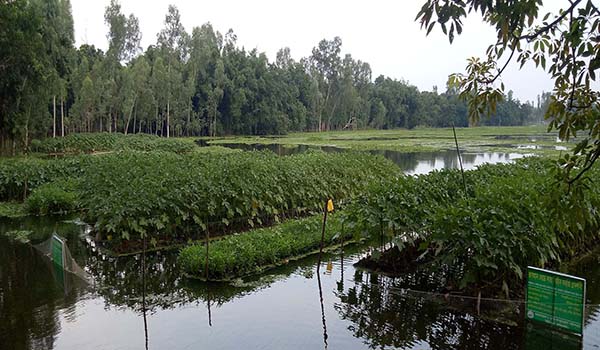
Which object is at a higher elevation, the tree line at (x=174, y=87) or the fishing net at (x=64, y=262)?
the tree line at (x=174, y=87)

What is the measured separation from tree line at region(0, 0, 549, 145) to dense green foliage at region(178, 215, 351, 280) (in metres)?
7.30

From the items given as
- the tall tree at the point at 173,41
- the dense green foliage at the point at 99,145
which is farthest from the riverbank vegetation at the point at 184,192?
the tall tree at the point at 173,41

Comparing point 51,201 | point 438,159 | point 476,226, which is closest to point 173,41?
point 438,159

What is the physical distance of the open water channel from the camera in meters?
7.20

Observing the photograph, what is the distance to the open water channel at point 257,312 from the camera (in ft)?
23.6

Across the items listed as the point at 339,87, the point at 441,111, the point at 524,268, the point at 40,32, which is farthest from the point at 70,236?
the point at 441,111

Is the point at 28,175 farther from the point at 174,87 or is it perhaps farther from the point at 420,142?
the point at 420,142

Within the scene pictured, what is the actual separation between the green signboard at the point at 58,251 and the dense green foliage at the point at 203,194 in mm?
1249

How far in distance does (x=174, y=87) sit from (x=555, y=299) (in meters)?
55.7

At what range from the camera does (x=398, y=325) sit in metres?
7.78

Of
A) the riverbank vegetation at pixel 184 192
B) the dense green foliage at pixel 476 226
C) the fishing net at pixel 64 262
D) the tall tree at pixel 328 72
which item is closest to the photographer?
the dense green foliage at pixel 476 226

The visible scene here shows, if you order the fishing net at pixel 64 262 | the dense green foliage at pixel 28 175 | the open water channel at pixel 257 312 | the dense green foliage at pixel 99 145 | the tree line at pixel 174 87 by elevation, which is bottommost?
the open water channel at pixel 257 312

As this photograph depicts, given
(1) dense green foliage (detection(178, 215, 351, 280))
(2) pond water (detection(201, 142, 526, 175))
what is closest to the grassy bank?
(2) pond water (detection(201, 142, 526, 175))

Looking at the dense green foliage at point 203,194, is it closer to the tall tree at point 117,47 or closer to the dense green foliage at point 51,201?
the dense green foliage at point 51,201
